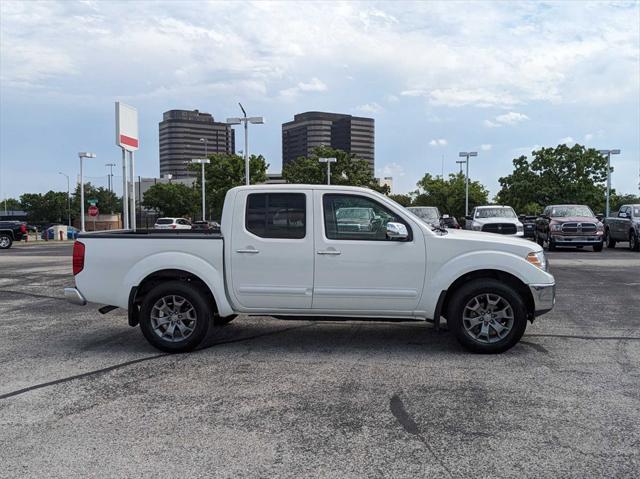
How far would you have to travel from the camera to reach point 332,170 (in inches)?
2299

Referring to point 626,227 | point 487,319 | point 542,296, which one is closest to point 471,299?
point 487,319

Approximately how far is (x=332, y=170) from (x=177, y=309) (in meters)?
52.6

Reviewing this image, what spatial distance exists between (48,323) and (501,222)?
→ 59.7 feet

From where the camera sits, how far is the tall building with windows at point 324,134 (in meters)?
127

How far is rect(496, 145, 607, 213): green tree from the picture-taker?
5016cm

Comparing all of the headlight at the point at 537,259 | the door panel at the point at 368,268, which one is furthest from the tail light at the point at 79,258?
the headlight at the point at 537,259

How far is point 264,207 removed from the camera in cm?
647

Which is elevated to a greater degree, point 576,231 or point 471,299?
point 576,231

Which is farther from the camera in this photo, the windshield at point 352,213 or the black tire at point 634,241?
the black tire at point 634,241

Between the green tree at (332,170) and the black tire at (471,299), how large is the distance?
5025 centimetres

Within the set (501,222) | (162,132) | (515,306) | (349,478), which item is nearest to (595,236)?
(501,222)

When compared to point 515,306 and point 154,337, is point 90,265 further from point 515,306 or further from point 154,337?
point 515,306

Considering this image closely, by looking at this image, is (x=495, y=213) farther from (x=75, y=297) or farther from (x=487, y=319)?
(x=75, y=297)

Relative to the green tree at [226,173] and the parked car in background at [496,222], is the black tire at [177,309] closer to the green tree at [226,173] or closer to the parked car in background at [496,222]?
the parked car in background at [496,222]
